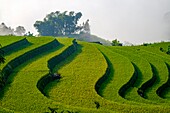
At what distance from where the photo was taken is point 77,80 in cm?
3991

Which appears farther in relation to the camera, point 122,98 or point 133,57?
point 133,57

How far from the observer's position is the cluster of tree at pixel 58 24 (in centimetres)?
15075

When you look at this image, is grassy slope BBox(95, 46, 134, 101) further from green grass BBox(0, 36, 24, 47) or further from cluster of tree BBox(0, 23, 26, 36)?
cluster of tree BBox(0, 23, 26, 36)

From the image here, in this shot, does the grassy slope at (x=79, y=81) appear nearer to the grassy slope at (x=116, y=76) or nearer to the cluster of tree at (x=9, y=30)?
the grassy slope at (x=116, y=76)

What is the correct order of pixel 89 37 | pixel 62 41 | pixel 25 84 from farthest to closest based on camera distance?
1. pixel 89 37
2. pixel 62 41
3. pixel 25 84

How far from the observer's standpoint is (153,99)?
3856cm

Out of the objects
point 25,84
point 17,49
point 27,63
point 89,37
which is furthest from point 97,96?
point 89,37

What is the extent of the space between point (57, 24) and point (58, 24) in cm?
40

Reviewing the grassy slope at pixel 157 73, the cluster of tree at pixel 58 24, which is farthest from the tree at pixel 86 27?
the grassy slope at pixel 157 73

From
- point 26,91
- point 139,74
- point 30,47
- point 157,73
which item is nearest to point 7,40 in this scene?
point 30,47

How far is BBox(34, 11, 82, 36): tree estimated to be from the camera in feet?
495

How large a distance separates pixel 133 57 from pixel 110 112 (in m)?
28.7

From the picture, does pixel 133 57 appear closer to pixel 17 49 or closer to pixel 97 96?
pixel 17 49

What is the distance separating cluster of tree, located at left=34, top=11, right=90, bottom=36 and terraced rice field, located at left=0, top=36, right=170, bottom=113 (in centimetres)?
9019
